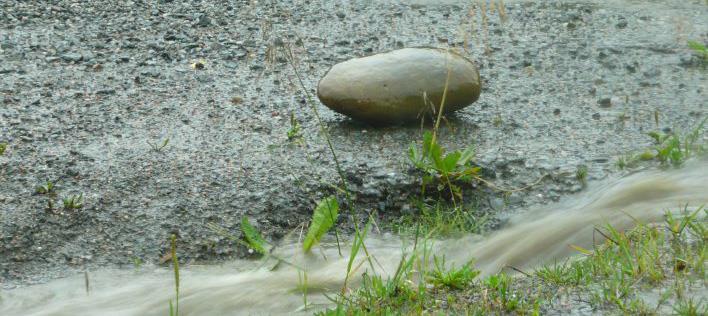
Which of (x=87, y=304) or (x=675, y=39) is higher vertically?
(x=675, y=39)

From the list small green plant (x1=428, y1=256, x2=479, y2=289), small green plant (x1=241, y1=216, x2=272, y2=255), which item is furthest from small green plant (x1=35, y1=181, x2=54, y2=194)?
small green plant (x1=428, y1=256, x2=479, y2=289)

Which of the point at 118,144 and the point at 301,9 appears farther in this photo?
the point at 301,9

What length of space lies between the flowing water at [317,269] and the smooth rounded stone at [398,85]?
0.76 metres

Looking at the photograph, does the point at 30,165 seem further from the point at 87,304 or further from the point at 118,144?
the point at 87,304

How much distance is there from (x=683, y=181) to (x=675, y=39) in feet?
6.02

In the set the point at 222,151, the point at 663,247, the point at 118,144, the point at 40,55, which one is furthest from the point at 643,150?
the point at 40,55

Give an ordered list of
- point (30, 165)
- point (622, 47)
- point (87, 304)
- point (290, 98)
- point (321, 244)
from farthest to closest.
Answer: point (622, 47) < point (290, 98) < point (30, 165) < point (321, 244) < point (87, 304)

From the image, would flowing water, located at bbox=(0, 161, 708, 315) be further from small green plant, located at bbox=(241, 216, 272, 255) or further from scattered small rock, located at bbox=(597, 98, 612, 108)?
scattered small rock, located at bbox=(597, 98, 612, 108)

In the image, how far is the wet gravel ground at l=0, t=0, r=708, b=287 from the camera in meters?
3.57

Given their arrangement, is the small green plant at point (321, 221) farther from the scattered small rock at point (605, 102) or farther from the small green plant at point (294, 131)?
the scattered small rock at point (605, 102)

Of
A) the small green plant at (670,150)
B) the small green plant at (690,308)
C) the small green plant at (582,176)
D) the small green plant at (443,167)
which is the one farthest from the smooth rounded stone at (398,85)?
the small green plant at (690,308)

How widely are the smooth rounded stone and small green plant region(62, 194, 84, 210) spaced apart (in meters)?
1.16

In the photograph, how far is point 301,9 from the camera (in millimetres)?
5953

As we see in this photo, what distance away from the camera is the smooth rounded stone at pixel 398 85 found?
4.09 meters
